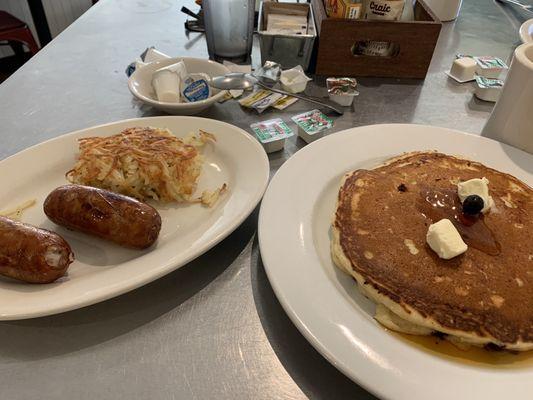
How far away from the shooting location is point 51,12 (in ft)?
13.3

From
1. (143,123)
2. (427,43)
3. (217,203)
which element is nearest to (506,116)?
(427,43)

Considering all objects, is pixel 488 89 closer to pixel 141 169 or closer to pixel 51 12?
pixel 141 169

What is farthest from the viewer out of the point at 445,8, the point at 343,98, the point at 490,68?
the point at 445,8

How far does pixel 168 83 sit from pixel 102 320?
3.49 ft

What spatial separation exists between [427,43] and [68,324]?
74.2 inches

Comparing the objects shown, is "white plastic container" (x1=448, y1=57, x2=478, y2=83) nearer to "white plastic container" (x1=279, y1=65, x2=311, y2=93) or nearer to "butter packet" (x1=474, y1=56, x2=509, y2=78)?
"butter packet" (x1=474, y1=56, x2=509, y2=78)

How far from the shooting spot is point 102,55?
2254 mm

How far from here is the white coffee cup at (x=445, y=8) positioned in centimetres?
264

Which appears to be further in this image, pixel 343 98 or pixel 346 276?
pixel 343 98

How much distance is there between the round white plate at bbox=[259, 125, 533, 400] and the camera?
77cm

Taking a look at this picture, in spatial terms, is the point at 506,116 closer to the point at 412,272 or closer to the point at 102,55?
the point at 412,272

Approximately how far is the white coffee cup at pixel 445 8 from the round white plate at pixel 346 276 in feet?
5.48

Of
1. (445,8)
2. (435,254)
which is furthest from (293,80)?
(445,8)

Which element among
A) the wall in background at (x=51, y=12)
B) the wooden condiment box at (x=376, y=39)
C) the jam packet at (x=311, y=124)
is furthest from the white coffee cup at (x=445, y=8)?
the wall in background at (x=51, y=12)
